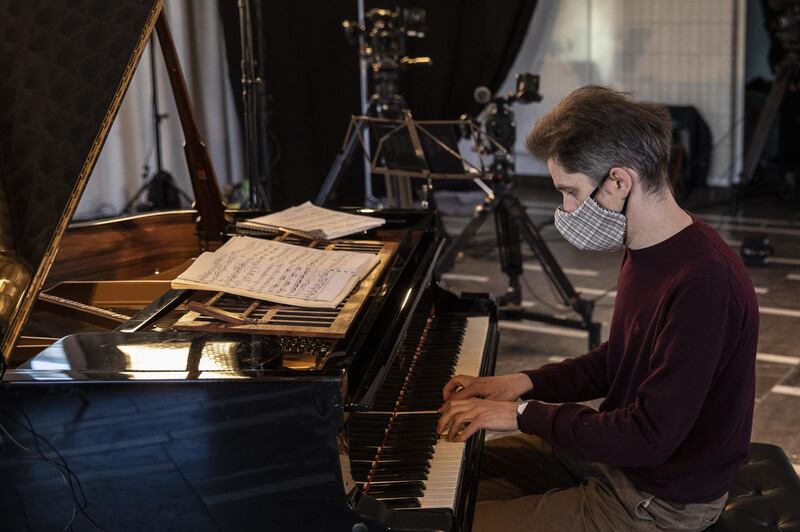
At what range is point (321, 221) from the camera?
248 centimetres

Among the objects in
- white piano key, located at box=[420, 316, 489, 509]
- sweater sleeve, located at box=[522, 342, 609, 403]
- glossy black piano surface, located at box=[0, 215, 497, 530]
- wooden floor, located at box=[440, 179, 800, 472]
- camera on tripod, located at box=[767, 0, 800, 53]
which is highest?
camera on tripod, located at box=[767, 0, 800, 53]

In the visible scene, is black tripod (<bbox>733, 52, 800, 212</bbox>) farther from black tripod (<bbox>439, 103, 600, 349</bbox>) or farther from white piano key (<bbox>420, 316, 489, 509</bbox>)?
white piano key (<bbox>420, 316, 489, 509</bbox>)

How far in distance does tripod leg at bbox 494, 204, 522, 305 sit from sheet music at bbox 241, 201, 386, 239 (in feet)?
5.52

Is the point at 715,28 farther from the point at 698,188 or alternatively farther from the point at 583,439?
the point at 583,439

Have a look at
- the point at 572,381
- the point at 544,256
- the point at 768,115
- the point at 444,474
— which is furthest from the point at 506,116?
the point at 768,115

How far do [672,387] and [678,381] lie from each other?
0.04 ft

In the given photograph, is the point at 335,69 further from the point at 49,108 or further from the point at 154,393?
the point at 154,393

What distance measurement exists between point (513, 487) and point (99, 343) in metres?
0.86

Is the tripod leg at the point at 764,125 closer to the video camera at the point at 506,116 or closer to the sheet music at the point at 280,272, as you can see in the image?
the video camera at the point at 506,116

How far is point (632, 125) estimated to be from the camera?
1.64 meters

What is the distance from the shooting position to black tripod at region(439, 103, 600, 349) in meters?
4.09

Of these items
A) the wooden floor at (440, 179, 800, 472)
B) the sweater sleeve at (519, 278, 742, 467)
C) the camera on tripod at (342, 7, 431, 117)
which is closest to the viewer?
the sweater sleeve at (519, 278, 742, 467)

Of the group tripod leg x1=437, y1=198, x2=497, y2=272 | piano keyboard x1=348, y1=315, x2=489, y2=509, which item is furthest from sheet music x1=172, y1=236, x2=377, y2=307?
tripod leg x1=437, y1=198, x2=497, y2=272

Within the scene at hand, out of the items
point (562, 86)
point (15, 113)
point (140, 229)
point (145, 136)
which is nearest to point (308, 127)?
point (145, 136)
